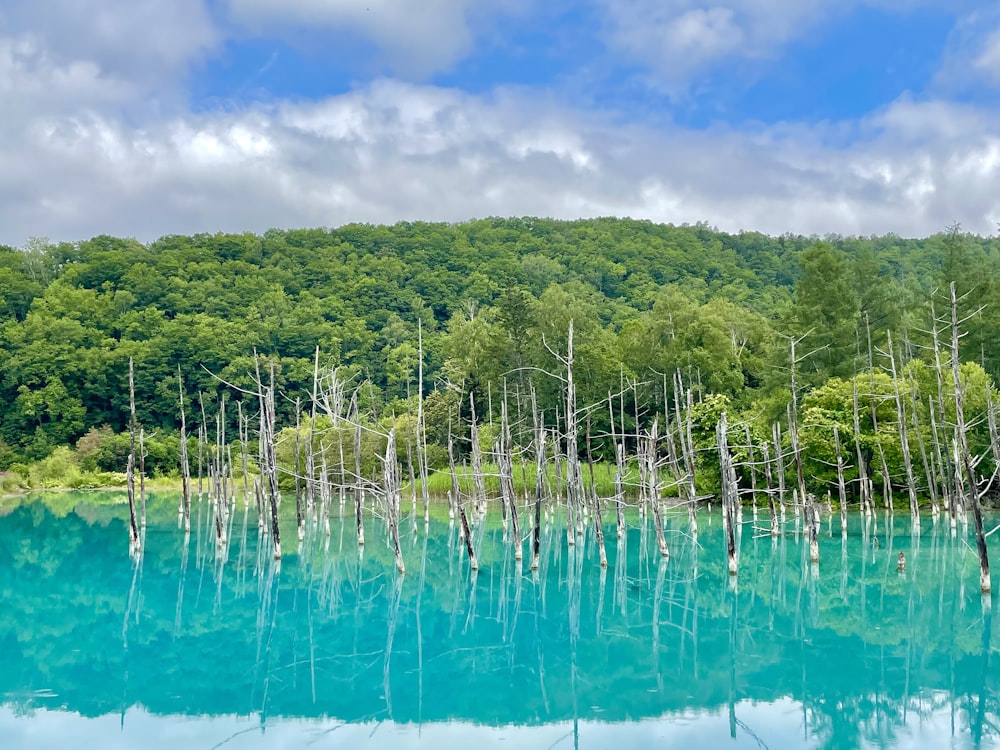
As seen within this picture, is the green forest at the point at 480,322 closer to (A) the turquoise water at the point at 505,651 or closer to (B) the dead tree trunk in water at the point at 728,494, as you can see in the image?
(B) the dead tree trunk in water at the point at 728,494

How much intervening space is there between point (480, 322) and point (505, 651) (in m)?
38.6

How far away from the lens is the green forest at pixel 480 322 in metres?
40.9

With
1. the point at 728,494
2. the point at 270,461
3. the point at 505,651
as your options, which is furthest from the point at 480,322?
the point at 505,651

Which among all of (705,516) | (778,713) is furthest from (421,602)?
(705,516)

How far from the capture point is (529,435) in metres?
43.6

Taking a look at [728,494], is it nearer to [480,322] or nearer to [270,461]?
[270,461]

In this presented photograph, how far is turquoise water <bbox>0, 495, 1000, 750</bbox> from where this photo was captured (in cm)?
1094

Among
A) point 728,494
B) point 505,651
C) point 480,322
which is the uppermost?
point 480,322

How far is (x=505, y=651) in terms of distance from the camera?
14781 millimetres

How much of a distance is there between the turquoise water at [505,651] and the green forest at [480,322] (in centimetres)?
1276

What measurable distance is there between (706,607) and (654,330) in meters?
28.1

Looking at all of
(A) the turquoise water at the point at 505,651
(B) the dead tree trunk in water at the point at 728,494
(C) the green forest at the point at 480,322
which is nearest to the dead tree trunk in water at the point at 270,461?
(A) the turquoise water at the point at 505,651

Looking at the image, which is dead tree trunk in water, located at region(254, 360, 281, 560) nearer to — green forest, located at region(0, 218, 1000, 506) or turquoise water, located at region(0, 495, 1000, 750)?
turquoise water, located at region(0, 495, 1000, 750)

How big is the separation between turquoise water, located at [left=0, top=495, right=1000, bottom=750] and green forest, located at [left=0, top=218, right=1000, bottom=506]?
12.8 metres
